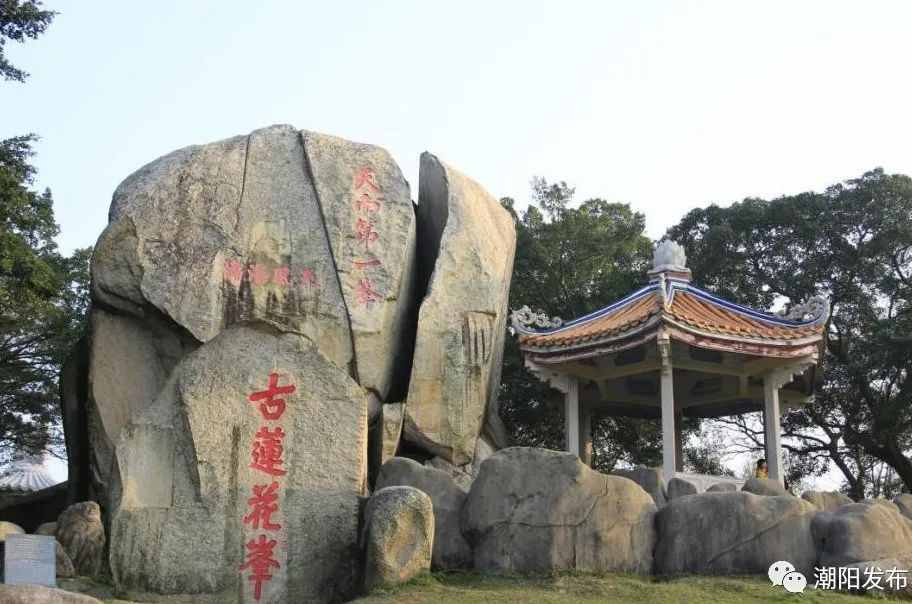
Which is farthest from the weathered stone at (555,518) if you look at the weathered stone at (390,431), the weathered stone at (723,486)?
the weathered stone at (390,431)

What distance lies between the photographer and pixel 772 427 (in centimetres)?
1225

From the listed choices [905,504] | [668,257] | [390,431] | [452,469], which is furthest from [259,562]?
[668,257]

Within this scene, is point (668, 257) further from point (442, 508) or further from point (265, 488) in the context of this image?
point (265, 488)

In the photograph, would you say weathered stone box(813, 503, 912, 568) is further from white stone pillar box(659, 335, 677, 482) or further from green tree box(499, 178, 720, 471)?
green tree box(499, 178, 720, 471)

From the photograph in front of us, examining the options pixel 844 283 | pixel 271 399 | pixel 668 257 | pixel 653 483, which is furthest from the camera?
pixel 844 283

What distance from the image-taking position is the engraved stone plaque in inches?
290

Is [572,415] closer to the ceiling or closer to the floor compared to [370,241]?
closer to the floor

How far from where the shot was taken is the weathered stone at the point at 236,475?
27.5ft

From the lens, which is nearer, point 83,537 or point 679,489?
point 83,537

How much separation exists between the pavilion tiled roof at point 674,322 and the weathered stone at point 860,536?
3.62m

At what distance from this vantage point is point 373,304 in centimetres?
1131

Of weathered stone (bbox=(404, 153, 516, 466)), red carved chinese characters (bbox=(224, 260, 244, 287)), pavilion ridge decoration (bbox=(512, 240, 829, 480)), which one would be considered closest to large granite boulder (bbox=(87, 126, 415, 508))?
red carved chinese characters (bbox=(224, 260, 244, 287))

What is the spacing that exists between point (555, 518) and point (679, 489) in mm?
2137

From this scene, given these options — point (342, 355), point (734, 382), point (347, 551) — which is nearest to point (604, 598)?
point (347, 551)
